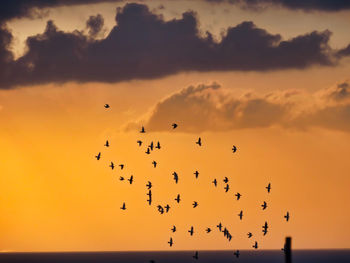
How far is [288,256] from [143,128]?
2846 centimetres

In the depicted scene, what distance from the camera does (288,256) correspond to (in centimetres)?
8412

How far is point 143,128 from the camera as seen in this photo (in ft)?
357

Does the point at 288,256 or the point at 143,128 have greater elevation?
the point at 143,128

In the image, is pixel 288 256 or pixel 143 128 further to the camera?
pixel 143 128
